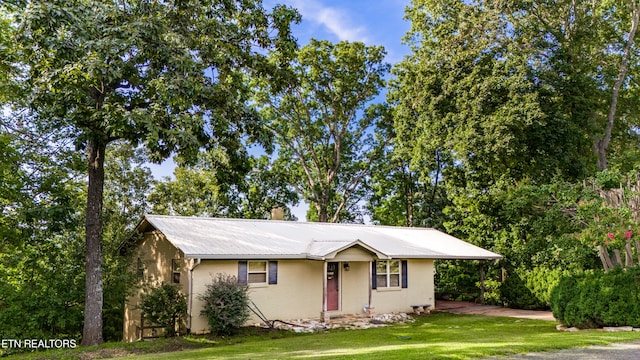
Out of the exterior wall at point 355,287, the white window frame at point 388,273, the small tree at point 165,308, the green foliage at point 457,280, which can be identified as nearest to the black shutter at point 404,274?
the white window frame at point 388,273

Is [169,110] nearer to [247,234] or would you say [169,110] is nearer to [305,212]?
[247,234]

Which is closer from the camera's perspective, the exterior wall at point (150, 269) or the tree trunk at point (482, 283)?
the exterior wall at point (150, 269)

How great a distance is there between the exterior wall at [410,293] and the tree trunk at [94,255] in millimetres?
9920

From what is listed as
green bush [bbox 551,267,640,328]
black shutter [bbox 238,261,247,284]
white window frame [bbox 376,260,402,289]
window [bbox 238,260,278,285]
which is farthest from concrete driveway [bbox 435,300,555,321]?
black shutter [bbox 238,261,247,284]

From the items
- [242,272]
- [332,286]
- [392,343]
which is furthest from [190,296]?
[392,343]

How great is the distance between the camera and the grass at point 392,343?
9164 mm

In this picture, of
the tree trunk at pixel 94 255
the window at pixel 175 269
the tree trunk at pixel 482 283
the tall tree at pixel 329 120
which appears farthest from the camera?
the tall tree at pixel 329 120

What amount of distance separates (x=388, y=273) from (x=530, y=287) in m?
6.79

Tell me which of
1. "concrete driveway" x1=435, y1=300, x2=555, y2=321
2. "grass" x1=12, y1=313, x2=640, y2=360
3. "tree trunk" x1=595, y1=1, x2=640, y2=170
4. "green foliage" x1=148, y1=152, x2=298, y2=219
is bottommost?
"concrete driveway" x1=435, y1=300, x2=555, y2=321

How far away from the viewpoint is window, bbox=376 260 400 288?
19.2 m

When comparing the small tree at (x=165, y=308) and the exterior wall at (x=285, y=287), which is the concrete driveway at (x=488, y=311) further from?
the small tree at (x=165, y=308)

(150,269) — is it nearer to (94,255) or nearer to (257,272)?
(94,255)

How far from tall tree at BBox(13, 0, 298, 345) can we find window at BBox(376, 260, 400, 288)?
827 centimetres

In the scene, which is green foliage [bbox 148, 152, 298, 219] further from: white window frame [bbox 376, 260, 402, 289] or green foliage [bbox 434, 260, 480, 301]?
white window frame [bbox 376, 260, 402, 289]
